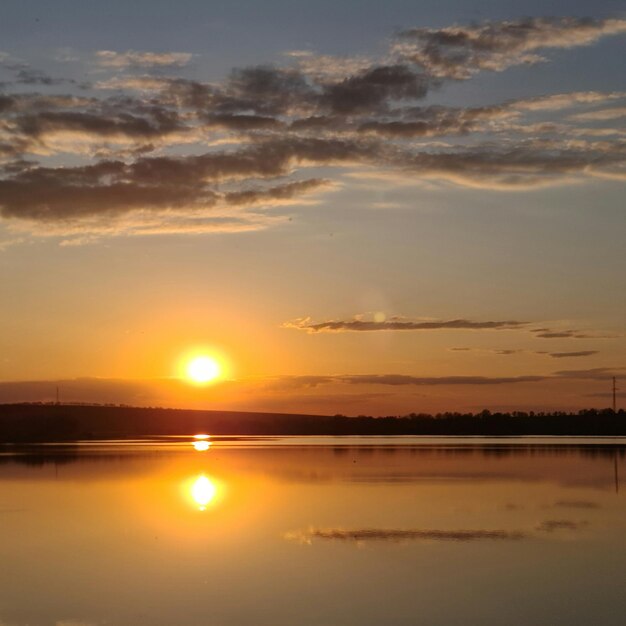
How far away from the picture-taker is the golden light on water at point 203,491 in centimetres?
2870

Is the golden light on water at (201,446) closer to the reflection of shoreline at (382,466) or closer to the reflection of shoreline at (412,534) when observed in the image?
the reflection of shoreline at (382,466)

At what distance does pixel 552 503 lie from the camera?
27016 mm

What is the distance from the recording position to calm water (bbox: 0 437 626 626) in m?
14.7

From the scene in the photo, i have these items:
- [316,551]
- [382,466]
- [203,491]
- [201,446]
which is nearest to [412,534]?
[316,551]

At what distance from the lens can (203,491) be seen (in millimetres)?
32219

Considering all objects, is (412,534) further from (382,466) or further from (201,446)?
(201,446)

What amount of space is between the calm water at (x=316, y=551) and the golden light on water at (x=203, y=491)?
0.06 metres

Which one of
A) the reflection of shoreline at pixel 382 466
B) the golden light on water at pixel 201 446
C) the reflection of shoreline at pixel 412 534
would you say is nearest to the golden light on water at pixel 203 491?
the reflection of shoreline at pixel 382 466

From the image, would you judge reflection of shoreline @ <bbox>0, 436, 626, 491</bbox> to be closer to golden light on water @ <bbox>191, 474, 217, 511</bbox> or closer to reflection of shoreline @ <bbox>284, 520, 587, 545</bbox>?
golden light on water @ <bbox>191, 474, 217, 511</bbox>

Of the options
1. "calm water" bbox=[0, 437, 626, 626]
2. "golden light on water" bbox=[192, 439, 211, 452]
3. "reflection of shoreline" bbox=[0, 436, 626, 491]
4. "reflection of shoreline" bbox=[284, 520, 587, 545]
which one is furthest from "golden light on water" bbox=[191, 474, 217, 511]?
"golden light on water" bbox=[192, 439, 211, 452]

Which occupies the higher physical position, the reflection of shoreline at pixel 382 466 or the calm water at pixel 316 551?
the reflection of shoreline at pixel 382 466

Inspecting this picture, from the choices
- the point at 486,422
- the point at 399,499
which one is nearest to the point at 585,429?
the point at 486,422

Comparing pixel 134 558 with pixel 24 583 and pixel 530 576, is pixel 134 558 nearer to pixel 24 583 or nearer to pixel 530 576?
pixel 24 583

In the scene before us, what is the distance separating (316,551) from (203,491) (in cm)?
1322
